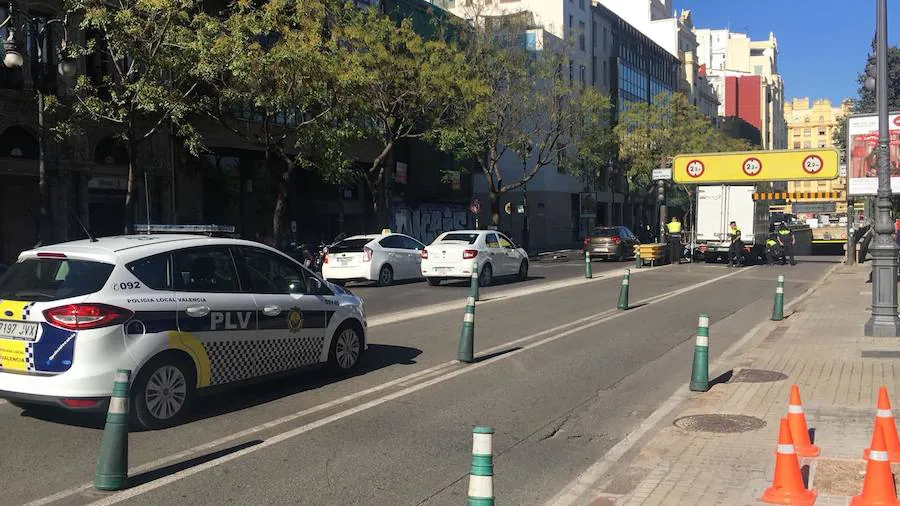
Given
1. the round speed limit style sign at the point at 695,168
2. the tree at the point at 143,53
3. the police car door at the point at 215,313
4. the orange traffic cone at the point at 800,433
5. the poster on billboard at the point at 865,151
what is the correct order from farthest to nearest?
1. the round speed limit style sign at the point at 695,168
2. the tree at the point at 143,53
3. the poster on billboard at the point at 865,151
4. the police car door at the point at 215,313
5. the orange traffic cone at the point at 800,433

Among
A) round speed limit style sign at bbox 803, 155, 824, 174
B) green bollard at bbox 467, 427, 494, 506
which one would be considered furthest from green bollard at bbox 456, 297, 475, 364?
round speed limit style sign at bbox 803, 155, 824, 174

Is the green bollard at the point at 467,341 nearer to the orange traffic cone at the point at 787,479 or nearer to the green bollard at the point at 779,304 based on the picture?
the orange traffic cone at the point at 787,479

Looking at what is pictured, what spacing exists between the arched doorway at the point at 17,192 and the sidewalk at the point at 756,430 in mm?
21444

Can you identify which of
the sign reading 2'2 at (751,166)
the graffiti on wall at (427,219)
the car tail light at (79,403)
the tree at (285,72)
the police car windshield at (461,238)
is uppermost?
the tree at (285,72)

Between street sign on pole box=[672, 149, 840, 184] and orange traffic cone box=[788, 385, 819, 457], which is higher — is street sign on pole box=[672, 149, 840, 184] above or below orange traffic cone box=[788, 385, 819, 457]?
above

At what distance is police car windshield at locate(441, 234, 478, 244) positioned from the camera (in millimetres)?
22484

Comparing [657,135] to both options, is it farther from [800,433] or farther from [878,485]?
[878,485]

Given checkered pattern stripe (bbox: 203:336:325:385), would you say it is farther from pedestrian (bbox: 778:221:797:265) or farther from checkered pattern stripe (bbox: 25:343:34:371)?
pedestrian (bbox: 778:221:797:265)

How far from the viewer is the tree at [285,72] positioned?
20.9 metres

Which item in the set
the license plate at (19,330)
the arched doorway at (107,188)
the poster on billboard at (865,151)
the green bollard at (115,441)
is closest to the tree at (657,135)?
the arched doorway at (107,188)

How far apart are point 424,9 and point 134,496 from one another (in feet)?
132

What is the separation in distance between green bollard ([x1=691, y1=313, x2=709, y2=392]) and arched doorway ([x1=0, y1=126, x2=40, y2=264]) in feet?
71.7

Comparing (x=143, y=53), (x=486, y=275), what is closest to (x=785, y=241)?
(x=486, y=275)

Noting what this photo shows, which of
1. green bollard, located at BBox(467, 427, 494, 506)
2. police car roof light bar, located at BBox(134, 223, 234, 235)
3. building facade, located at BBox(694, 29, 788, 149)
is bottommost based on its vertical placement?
green bollard, located at BBox(467, 427, 494, 506)
